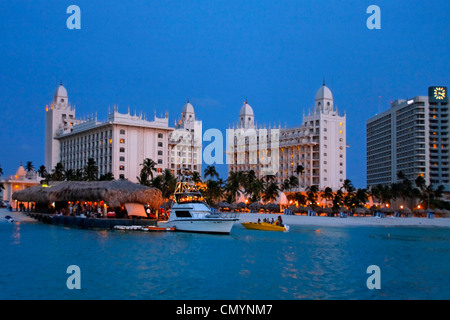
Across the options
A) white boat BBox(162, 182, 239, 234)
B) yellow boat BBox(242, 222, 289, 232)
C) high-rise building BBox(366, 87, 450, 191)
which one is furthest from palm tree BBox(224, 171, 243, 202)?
high-rise building BBox(366, 87, 450, 191)

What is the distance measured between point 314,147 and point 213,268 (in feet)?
307

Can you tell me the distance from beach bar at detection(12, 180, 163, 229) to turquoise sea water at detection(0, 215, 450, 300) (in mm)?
7884

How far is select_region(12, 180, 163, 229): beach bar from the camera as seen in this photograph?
2034 inches

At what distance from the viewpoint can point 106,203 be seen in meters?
52.0

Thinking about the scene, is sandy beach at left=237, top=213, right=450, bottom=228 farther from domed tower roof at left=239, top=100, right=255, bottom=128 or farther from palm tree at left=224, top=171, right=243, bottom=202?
domed tower roof at left=239, top=100, right=255, bottom=128

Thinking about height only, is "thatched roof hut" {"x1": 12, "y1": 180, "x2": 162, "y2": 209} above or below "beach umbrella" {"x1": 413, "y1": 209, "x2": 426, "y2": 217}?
above

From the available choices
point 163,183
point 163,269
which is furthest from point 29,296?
point 163,183

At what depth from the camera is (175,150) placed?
13150cm

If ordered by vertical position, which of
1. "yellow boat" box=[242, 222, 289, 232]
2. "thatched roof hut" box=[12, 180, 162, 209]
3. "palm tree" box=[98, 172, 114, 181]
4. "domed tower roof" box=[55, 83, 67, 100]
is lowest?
"yellow boat" box=[242, 222, 289, 232]

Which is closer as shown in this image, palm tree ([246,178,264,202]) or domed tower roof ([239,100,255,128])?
palm tree ([246,178,264,202])

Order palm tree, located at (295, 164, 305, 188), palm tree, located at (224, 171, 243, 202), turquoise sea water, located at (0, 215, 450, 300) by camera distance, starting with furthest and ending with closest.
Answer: palm tree, located at (295, 164, 305, 188) → palm tree, located at (224, 171, 243, 202) → turquoise sea water, located at (0, 215, 450, 300)

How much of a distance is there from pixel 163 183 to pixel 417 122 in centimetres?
7464

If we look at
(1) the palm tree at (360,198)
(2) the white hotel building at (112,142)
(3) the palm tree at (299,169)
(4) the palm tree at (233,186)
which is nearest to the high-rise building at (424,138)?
(3) the palm tree at (299,169)

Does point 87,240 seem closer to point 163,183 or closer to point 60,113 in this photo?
point 163,183
